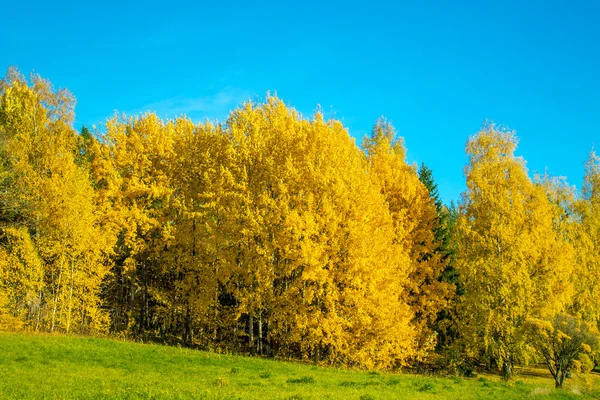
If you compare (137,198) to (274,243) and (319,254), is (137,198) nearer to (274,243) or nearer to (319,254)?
(274,243)

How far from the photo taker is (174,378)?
706 inches

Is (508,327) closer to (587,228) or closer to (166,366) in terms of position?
(587,228)

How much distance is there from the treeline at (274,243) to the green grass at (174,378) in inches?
195

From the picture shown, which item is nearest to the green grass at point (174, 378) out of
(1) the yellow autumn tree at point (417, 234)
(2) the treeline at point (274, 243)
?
(2) the treeline at point (274, 243)

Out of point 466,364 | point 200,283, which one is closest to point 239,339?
point 200,283

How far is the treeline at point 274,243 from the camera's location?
27469 mm

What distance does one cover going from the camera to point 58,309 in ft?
106

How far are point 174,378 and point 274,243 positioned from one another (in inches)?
414

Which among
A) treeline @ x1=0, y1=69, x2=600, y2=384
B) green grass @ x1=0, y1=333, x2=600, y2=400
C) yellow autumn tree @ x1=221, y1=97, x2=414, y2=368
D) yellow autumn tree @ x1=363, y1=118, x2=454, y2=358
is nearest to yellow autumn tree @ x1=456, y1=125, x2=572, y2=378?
treeline @ x1=0, y1=69, x2=600, y2=384

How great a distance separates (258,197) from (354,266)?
732 centimetres

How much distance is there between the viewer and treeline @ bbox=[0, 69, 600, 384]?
90.1ft

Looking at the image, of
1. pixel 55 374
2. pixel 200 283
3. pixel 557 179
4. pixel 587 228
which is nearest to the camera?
pixel 55 374

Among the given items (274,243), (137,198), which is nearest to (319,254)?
(274,243)

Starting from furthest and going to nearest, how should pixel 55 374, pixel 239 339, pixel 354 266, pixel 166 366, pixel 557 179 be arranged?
pixel 557 179 < pixel 239 339 < pixel 354 266 < pixel 166 366 < pixel 55 374
